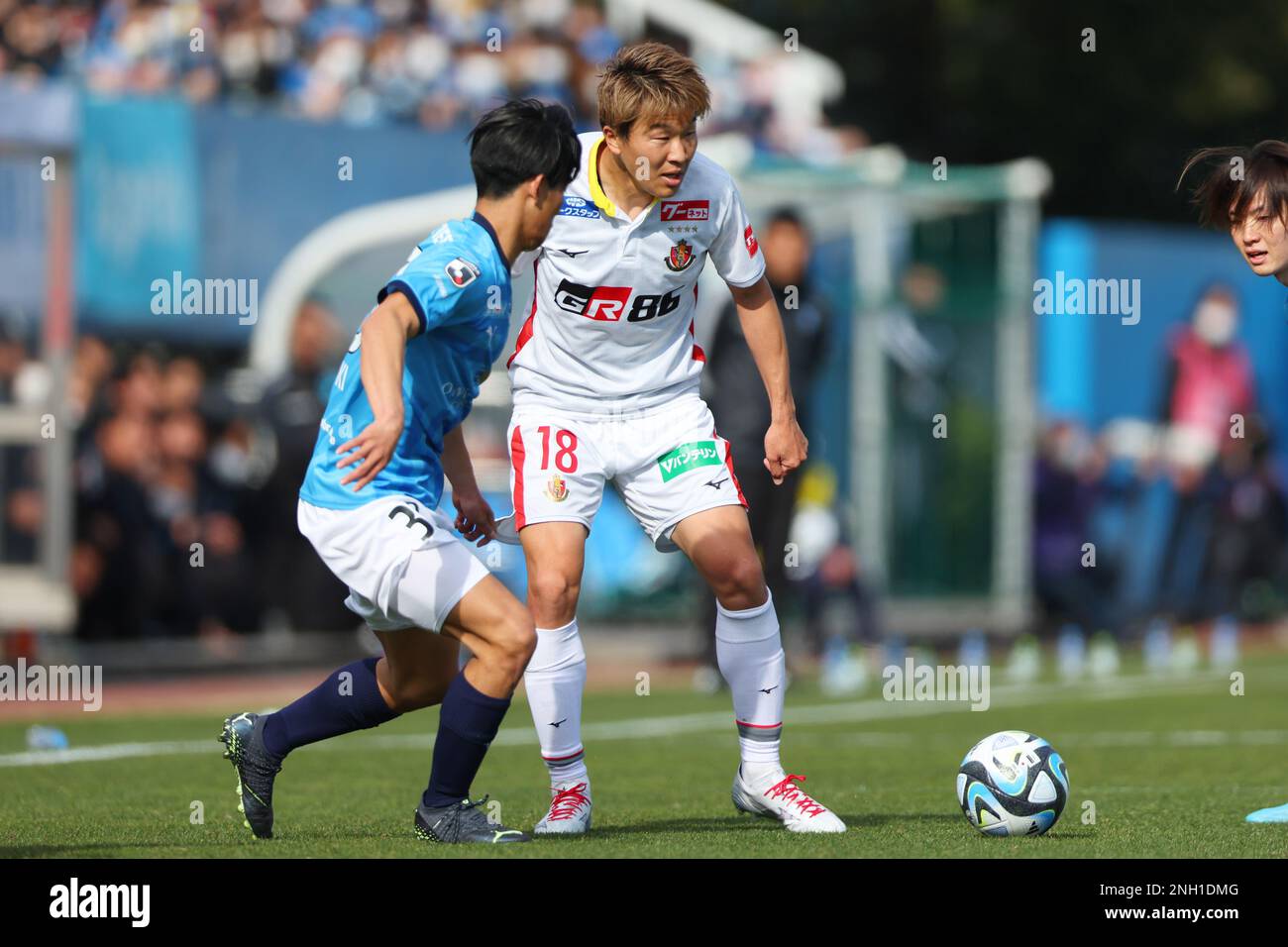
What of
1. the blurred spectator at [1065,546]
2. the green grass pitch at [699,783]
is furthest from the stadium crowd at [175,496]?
the blurred spectator at [1065,546]

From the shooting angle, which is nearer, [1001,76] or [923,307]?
[923,307]

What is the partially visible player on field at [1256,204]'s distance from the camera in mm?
6262

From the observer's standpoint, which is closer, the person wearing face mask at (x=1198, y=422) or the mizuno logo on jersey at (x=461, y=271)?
the mizuno logo on jersey at (x=461, y=271)

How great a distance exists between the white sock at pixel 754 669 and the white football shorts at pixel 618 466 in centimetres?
37

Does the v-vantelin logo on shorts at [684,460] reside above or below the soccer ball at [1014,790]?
above

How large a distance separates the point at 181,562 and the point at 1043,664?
6829 millimetres

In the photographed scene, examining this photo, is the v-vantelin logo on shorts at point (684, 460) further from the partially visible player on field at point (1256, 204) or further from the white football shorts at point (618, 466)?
the partially visible player on field at point (1256, 204)

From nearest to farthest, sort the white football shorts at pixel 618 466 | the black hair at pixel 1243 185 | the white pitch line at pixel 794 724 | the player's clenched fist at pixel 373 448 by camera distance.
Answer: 1. the player's clenched fist at pixel 373 448
2. the black hair at pixel 1243 185
3. the white football shorts at pixel 618 466
4. the white pitch line at pixel 794 724

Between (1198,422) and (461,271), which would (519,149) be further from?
(1198,422)

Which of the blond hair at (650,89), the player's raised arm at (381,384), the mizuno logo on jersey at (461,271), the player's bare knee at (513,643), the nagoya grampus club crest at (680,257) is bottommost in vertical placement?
the player's bare knee at (513,643)

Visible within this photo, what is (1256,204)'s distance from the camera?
6273 mm
